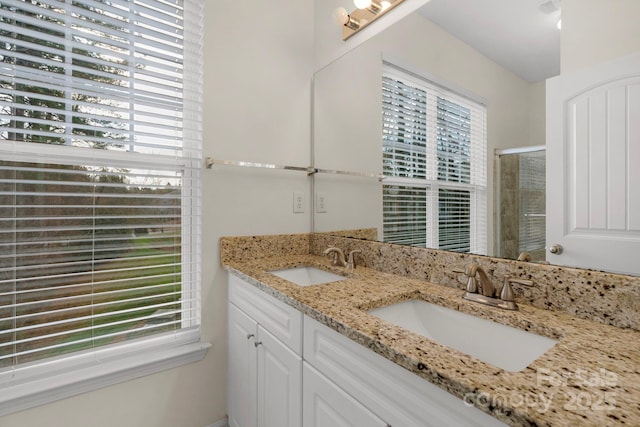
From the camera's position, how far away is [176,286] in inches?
58.6

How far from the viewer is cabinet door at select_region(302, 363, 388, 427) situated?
741 mm

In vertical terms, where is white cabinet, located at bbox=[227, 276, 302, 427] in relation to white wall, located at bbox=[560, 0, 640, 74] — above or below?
below

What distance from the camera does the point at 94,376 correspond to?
1245 mm

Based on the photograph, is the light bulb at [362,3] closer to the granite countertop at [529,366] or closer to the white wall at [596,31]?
the white wall at [596,31]

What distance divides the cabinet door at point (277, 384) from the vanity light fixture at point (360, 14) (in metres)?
1.56

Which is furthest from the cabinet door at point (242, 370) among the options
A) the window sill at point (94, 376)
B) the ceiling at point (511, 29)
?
the ceiling at point (511, 29)

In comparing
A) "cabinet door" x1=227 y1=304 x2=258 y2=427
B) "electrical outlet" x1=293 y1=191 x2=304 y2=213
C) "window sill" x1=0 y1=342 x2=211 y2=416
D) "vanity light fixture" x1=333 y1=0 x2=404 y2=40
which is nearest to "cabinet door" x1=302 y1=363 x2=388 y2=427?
"cabinet door" x1=227 y1=304 x2=258 y2=427

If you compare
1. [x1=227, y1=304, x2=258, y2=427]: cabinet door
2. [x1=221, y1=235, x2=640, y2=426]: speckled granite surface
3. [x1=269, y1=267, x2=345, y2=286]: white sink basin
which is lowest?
[x1=227, y1=304, x2=258, y2=427]: cabinet door

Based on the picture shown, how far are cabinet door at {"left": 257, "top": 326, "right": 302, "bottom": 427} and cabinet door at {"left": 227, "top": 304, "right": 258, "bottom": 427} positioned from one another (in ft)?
0.21

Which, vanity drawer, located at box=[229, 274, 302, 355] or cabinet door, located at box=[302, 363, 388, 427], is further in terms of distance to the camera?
vanity drawer, located at box=[229, 274, 302, 355]

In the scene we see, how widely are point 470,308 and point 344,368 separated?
428mm

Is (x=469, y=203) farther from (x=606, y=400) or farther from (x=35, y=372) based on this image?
(x=35, y=372)

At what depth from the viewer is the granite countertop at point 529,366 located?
0.46 m

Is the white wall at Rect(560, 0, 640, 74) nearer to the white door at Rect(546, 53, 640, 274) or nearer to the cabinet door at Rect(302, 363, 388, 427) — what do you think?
the white door at Rect(546, 53, 640, 274)
